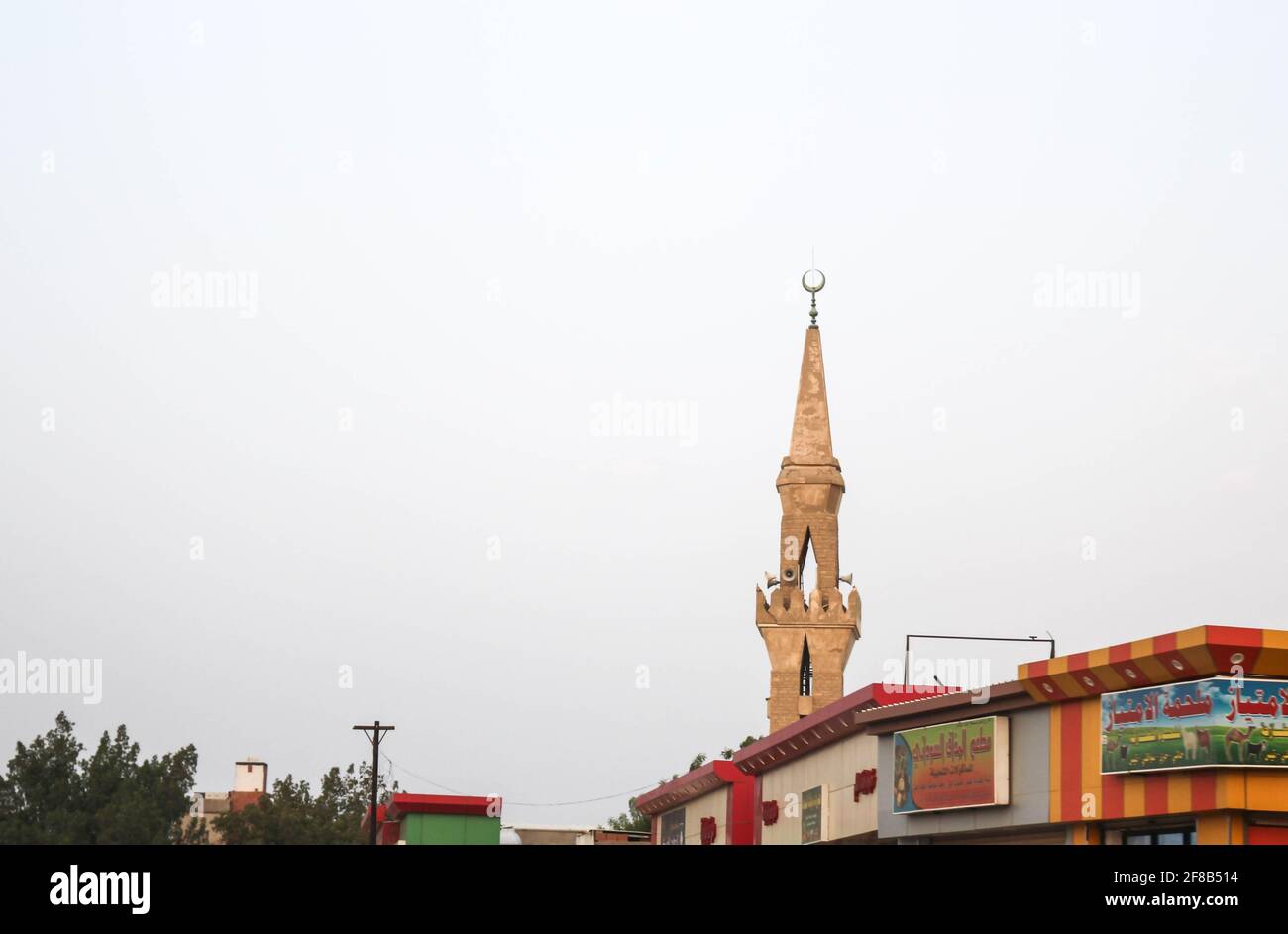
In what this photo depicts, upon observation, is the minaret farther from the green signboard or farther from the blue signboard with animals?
the blue signboard with animals

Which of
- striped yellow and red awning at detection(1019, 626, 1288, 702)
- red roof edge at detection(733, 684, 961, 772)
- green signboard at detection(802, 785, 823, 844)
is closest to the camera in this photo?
striped yellow and red awning at detection(1019, 626, 1288, 702)

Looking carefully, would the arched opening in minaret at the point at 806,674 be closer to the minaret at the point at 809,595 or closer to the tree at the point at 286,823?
the minaret at the point at 809,595

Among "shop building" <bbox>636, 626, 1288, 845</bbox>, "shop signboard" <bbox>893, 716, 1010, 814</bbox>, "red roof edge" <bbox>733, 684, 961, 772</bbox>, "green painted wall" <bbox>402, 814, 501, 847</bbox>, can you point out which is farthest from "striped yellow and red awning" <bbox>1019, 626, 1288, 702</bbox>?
"green painted wall" <bbox>402, 814, 501, 847</bbox>

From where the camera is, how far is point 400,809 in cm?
6462

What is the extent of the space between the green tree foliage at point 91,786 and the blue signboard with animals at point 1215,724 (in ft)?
296

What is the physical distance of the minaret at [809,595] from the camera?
208 feet

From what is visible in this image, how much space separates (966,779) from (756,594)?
34591 mm

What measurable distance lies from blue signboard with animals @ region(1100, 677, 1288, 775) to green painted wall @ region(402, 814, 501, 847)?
4120 centimetres

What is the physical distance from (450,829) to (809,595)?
1704cm

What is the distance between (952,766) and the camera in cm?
3133

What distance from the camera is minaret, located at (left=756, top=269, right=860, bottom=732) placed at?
63.3 metres

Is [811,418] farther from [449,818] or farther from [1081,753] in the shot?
[1081,753]

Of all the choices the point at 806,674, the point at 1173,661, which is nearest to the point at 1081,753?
the point at 1173,661
